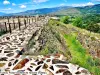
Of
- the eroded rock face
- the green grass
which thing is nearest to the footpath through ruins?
the eroded rock face

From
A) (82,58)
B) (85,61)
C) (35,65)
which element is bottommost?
(82,58)

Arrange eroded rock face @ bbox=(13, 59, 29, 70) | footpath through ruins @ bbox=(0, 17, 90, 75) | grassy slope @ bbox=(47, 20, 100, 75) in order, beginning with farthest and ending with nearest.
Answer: grassy slope @ bbox=(47, 20, 100, 75) < eroded rock face @ bbox=(13, 59, 29, 70) < footpath through ruins @ bbox=(0, 17, 90, 75)

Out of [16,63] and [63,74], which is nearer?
[63,74]

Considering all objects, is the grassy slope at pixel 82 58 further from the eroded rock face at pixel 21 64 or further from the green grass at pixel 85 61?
the eroded rock face at pixel 21 64

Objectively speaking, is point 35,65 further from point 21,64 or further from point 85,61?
point 85,61

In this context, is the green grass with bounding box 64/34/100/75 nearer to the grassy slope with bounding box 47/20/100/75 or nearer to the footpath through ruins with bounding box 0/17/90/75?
the grassy slope with bounding box 47/20/100/75

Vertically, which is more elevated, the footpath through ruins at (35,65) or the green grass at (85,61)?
the footpath through ruins at (35,65)

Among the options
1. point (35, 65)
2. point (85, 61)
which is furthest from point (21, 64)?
point (85, 61)

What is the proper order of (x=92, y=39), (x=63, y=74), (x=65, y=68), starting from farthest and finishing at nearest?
(x=92, y=39)
(x=65, y=68)
(x=63, y=74)

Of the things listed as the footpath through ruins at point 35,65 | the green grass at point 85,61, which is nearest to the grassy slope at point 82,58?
the green grass at point 85,61

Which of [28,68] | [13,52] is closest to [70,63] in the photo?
[28,68]

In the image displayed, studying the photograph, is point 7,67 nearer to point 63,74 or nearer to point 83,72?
point 63,74

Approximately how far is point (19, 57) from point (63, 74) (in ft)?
10.8

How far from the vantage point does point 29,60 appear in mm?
10688
